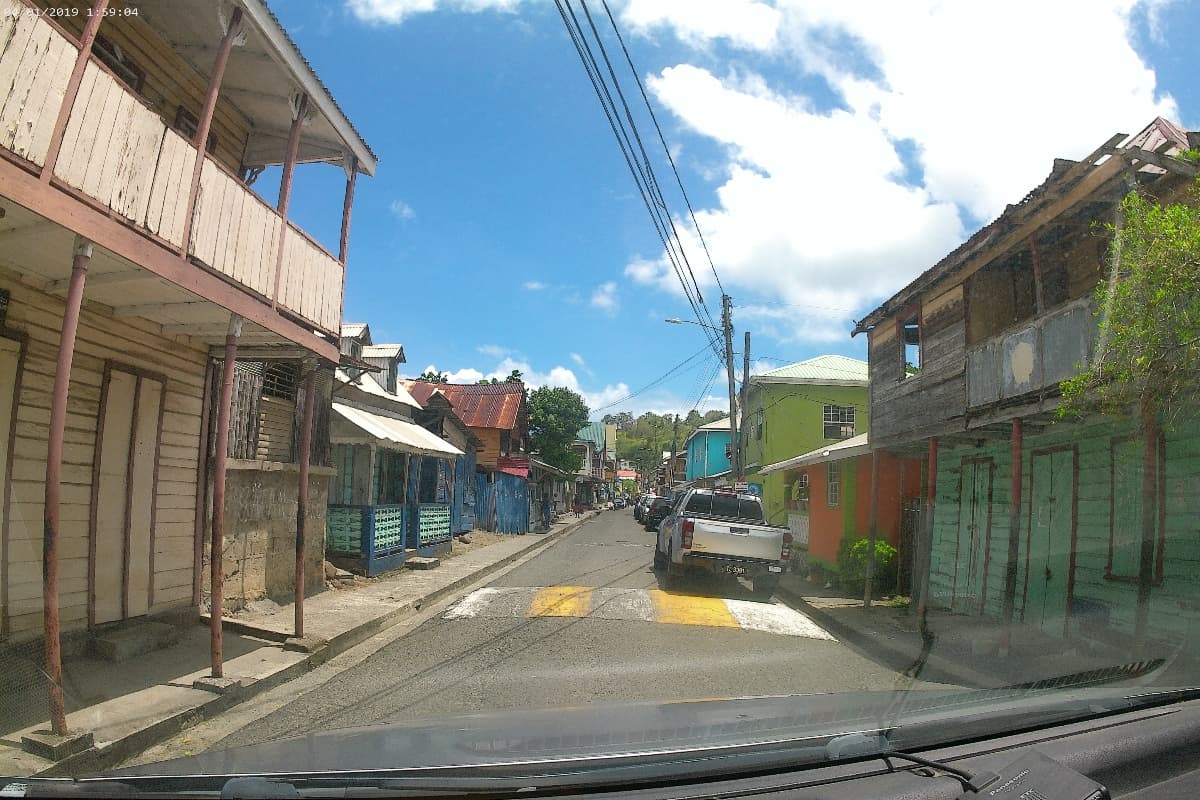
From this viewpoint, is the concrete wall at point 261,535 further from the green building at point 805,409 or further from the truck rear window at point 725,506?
the green building at point 805,409

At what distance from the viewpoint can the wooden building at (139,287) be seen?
206 inches

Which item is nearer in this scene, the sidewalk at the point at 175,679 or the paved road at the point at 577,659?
the sidewalk at the point at 175,679

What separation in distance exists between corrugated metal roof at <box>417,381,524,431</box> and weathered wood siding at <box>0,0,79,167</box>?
28.5m

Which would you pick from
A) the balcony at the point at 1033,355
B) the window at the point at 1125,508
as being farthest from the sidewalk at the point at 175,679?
the window at the point at 1125,508

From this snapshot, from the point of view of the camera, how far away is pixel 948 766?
7.48 feet

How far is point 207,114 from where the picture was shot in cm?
652

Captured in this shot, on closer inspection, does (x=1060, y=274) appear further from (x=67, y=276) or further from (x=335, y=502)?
(x=335, y=502)

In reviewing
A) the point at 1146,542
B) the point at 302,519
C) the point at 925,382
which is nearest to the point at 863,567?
the point at 925,382

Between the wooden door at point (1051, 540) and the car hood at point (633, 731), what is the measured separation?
7196mm

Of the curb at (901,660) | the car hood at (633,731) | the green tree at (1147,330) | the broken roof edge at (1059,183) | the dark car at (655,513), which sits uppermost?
the broken roof edge at (1059,183)

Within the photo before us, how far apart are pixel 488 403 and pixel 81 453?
28304mm

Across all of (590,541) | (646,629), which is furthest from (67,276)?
(590,541)

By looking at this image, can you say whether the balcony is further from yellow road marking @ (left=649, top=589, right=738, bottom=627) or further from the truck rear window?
the truck rear window

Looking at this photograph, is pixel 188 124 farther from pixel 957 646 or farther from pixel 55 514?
pixel 957 646
